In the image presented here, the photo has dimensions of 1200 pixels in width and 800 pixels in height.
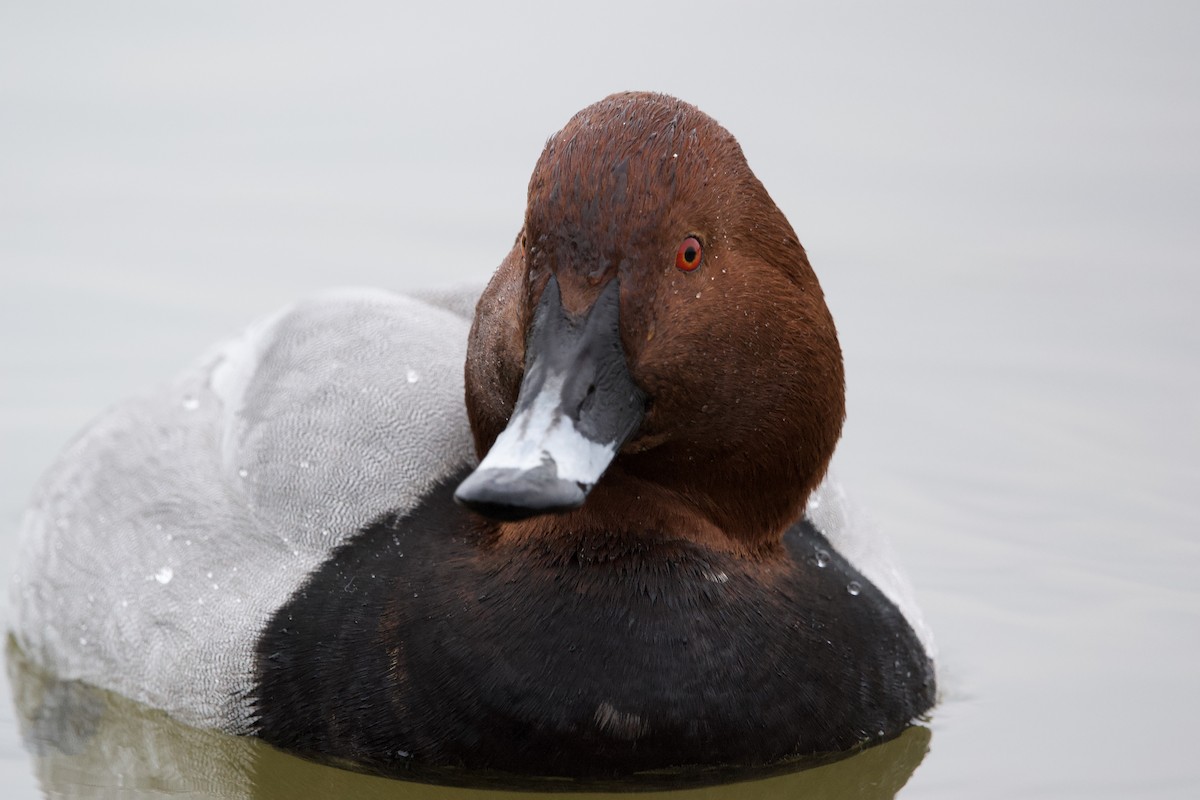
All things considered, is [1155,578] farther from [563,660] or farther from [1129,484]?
[563,660]

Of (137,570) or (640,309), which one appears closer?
(640,309)

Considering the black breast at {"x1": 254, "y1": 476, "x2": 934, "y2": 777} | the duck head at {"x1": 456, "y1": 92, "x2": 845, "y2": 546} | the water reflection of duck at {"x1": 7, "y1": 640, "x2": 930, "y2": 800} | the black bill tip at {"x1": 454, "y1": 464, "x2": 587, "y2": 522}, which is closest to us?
the black bill tip at {"x1": 454, "y1": 464, "x2": 587, "y2": 522}

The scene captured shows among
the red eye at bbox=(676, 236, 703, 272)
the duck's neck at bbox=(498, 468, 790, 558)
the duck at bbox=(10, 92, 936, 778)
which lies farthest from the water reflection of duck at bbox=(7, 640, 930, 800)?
the red eye at bbox=(676, 236, 703, 272)

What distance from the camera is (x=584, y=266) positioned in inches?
166

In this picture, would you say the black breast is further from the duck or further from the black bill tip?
the black bill tip

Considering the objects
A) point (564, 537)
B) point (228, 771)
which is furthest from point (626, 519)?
point (228, 771)

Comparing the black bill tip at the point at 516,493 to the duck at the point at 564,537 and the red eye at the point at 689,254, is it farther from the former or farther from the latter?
the red eye at the point at 689,254

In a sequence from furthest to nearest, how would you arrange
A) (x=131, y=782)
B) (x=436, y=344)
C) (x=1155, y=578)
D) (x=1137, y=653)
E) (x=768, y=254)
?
(x=1155, y=578) → (x=1137, y=653) → (x=436, y=344) → (x=131, y=782) → (x=768, y=254)

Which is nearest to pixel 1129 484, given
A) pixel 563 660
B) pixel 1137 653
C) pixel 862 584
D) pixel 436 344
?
pixel 1137 653

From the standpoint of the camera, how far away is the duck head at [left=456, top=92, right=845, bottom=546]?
4168mm

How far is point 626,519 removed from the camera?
4.62 metres

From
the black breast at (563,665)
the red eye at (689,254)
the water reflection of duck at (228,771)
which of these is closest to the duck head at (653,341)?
the red eye at (689,254)

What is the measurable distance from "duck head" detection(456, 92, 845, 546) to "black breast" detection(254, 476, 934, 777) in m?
0.18

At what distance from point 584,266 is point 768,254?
511 mm
